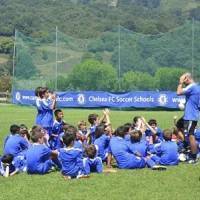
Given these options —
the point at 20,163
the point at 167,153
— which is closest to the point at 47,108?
the point at 20,163

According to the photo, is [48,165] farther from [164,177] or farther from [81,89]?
[81,89]

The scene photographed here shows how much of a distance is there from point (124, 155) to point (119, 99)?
26.7 metres

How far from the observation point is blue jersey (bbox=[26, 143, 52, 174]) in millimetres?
10768

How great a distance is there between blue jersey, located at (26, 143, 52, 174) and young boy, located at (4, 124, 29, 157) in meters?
0.72

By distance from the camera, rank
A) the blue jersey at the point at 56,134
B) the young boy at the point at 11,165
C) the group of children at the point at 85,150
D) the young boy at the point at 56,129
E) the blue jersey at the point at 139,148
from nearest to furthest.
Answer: the group of children at the point at 85,150 → the young boy at the point at 11,165 → the blue jersey at the point at 139,148 → the blue jersey at the point at 56,134 → the young boy at the point at 56,129

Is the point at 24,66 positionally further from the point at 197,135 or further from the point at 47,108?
the point at 197,135

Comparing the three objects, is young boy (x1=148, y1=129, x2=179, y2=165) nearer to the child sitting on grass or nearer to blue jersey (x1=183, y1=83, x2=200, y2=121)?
blue jersey (x1=183, y1=83, x2=200, y2=121)

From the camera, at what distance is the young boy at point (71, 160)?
34.2 feet

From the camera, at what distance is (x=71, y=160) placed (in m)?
10.4

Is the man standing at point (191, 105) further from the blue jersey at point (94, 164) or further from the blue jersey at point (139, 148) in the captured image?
the blue jersey at point (94, 164)

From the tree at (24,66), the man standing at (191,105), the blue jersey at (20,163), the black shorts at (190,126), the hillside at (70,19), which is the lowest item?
the blue jersey at (20,163)

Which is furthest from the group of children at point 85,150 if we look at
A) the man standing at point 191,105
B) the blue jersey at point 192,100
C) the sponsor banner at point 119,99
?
the sponsor banner at point 119,99

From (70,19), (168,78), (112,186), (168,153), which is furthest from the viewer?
(70,19)

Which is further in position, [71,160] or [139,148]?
[139,148]
